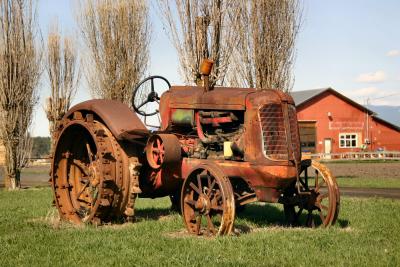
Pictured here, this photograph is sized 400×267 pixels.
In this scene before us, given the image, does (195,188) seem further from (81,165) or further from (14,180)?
(14,180)

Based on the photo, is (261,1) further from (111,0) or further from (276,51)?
(111,0)

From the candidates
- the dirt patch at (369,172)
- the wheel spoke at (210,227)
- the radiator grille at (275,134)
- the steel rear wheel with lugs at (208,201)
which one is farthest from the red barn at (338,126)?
the wheel spoke at (210,227)

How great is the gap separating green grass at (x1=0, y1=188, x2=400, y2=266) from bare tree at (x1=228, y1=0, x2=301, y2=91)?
34.8ft

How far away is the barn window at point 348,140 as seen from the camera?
4141 centimetres

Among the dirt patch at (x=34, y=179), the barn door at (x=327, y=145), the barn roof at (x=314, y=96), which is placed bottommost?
the dirt patch at (x=34, y=179)

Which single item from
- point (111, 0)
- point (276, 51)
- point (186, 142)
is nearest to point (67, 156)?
point (186, 142)

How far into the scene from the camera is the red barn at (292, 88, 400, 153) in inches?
1585

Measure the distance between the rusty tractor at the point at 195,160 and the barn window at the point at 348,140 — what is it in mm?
33832

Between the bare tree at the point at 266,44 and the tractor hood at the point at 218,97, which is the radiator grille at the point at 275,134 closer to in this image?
the tractor hood at the point at 218,97

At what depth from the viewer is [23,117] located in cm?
2134

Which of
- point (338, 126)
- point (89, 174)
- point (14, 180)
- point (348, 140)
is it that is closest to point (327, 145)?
point (338, 126)

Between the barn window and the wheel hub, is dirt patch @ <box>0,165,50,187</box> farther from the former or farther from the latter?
the barn window

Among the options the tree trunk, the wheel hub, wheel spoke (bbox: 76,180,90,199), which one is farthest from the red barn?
the wheel hub

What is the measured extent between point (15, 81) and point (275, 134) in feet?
53.7
